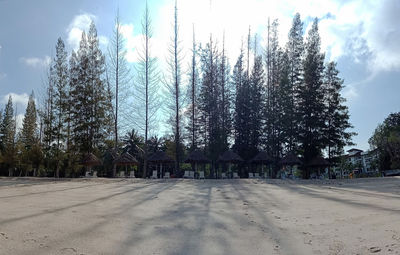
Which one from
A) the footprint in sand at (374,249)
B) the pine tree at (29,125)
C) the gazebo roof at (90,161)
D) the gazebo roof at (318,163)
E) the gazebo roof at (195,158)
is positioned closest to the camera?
the footprint in sand at (374,249)

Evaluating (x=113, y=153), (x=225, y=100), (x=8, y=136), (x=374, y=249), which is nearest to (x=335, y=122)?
(x=225, y=100)

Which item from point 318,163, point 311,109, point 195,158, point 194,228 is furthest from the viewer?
point 311,109

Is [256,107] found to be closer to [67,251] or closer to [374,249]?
[374,249]

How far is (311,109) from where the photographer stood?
26.9 meters

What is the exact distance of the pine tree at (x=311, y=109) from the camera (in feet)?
87.2

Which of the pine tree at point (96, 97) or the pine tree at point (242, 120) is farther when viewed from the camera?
the pine tree at point (242, 120)

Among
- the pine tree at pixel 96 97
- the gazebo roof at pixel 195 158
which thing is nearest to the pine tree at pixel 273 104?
the gazebo roof at pixel 195 158

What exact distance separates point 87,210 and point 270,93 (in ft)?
82.4

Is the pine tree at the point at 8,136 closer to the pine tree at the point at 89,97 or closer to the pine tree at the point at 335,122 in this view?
the pine tree at the point at 89,97

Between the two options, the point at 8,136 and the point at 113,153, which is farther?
the point at 8,136

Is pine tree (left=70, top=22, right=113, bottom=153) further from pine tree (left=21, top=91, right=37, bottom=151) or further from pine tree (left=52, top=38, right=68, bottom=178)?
pine tree (left=21, top=91, right=37, bottom=151)

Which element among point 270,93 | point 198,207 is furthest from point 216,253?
point 270,93

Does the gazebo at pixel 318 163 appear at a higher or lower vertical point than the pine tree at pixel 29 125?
lower

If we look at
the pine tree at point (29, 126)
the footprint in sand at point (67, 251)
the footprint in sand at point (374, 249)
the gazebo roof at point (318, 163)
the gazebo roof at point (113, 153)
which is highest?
the pine tree at point (29, 126)
